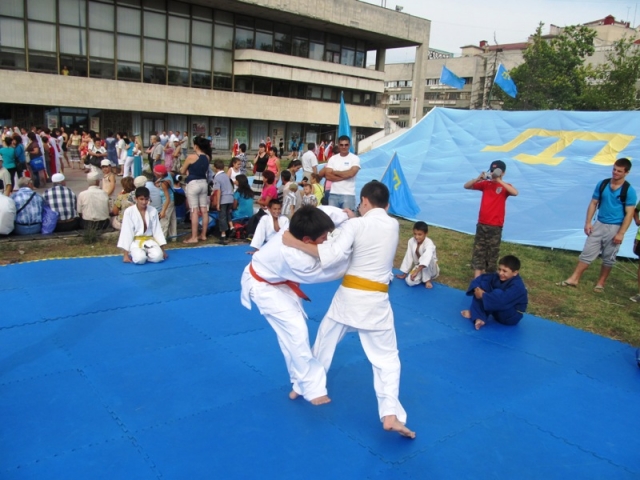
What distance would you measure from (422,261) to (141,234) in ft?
13.1

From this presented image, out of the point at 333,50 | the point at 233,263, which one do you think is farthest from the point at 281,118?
the point at 233,263

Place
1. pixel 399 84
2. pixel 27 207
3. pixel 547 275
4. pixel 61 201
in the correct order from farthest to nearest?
pixel 399 84, pixel 61 201, pixel 27 207, pixel 547 275

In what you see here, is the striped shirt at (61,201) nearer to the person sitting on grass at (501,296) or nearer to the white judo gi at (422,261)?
the white judo gi at (422,261)

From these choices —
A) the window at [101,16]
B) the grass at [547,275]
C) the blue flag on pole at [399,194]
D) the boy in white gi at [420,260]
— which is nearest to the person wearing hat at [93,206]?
the grass at [547,275]

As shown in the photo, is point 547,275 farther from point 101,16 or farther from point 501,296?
point 101,16

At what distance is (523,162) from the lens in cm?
1200

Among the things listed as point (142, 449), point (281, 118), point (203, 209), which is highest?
point (281, 118)

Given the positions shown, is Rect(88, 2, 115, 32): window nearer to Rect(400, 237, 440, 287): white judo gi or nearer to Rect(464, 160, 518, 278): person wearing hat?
Rect(400, 237, 440, 287): white judo gi

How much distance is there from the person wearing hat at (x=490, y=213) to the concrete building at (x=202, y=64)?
21045mm

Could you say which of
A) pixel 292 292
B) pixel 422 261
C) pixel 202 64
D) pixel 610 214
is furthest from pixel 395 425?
pixel 202 64

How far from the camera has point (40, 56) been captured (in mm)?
21891

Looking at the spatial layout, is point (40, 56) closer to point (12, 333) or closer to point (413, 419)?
point (12, 333)

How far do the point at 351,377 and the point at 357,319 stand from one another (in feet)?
3.52

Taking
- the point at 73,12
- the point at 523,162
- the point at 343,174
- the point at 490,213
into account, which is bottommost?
the point at 490,213
